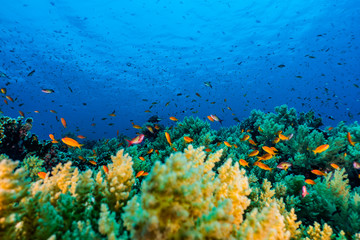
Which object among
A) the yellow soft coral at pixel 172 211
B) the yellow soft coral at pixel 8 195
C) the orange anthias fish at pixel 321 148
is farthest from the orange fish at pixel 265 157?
the yellow soft coral at pixel 8 195

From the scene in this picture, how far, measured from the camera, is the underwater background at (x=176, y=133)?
47.4 inches

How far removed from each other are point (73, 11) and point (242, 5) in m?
20.6

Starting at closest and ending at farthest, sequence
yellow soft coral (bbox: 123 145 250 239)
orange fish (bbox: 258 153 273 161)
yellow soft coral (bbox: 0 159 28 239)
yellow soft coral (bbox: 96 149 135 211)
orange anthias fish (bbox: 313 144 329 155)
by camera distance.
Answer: yellow soft coral (bbox: 123 145 250 239) < yellow soft coral (bbox: 0 159 28 239) < yellow soft coral (bbox: 96 149 135 211) < orange anthias fish (bbox: 313 144 329 155) < orange fish (bbox: 258 153 273 161)

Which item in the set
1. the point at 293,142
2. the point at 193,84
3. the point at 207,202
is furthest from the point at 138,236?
the point at 193,84

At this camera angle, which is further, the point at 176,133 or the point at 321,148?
the point at 176,133

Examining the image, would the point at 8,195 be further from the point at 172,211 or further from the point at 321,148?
the point at 321,148

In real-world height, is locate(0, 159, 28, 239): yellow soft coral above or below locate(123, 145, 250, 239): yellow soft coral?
below

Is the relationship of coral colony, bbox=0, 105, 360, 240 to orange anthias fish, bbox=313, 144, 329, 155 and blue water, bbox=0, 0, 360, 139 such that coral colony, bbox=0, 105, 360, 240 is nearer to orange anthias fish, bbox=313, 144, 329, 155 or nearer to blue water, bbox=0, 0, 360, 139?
orange anthias fish, bbox=313, 144, 329, 155

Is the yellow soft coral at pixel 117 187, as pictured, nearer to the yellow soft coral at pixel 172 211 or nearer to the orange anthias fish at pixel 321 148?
the yellow soft coral at pixel 172 211

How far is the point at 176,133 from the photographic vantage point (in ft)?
23.4

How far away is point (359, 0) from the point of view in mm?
20766

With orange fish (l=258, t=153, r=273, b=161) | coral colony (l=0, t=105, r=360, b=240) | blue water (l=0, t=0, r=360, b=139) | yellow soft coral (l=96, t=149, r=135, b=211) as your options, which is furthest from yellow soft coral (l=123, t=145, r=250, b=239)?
blue water (l=0, t=0, r=360, b=139)

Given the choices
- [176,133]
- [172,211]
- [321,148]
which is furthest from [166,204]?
[176,133]

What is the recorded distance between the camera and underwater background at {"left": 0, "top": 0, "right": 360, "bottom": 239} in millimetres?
1204
